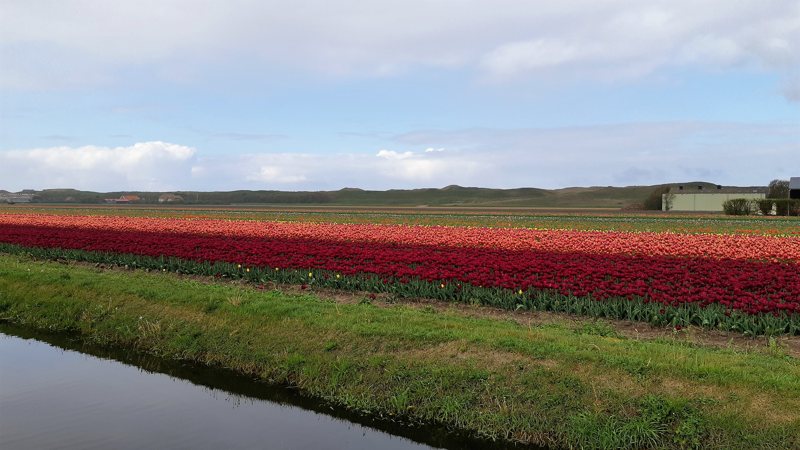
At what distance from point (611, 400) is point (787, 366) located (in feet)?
9.37

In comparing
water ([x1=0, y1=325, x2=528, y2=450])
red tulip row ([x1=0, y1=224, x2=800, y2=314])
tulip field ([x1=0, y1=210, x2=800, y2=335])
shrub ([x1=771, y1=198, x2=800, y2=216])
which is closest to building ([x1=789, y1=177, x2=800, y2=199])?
shrub ([x1=771, y1=198, x2=800, y2=216])

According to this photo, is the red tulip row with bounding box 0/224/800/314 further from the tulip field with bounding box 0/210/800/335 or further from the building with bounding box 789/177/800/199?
the building with bounding box 789/177/800/199

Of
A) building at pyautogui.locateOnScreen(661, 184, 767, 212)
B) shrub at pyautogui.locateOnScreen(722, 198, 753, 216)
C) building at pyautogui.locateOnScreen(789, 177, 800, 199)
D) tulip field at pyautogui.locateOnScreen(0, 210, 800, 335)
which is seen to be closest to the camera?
tulip field at pyautogui.locateOnScreen(0, 210, 800, 335)

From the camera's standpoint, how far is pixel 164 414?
936 cm

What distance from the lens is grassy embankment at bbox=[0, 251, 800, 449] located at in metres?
7.90

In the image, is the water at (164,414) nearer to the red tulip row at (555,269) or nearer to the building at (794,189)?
the red tulip row at (555,269)

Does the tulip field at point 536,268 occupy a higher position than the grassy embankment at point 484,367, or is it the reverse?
the tulip field at point 536,268

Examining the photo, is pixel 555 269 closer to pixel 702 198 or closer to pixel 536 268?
pixel 536 268

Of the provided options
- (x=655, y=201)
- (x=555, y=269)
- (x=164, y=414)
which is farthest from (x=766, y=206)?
(x=164, y=414)

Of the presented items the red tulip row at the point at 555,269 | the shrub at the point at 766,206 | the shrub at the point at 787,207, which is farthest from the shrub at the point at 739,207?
the red tulip row at the point at 555,269

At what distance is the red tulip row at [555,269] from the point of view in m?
12.2

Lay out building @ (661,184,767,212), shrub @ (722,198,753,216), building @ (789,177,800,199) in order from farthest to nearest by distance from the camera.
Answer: building @ (661,184,767,212) → building @ (789,177,800,199) → shrub @ (722,198,753,216)

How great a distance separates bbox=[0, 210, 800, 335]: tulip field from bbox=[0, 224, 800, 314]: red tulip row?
0.10ft

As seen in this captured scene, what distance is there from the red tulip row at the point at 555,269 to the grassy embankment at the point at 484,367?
128cm
